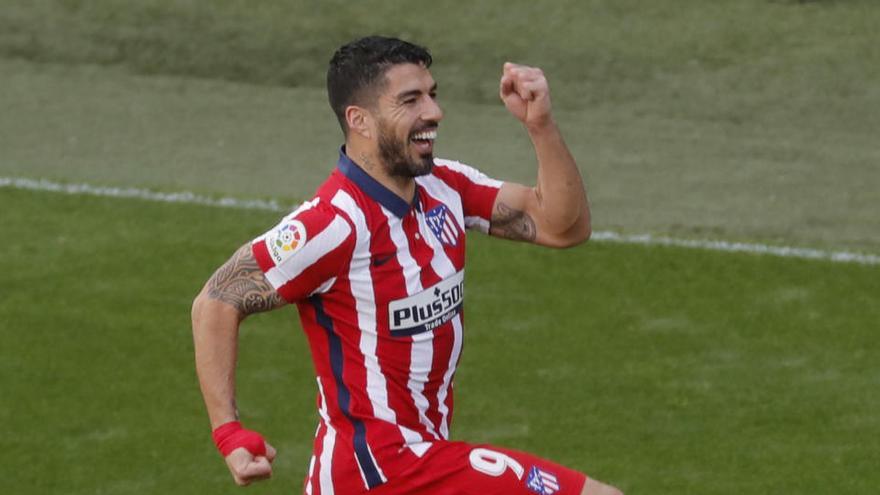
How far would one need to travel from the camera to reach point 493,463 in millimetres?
6125

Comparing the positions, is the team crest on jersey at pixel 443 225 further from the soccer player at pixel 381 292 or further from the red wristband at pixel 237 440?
the red wristband at pixel 237 440

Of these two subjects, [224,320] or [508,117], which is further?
[508,117]

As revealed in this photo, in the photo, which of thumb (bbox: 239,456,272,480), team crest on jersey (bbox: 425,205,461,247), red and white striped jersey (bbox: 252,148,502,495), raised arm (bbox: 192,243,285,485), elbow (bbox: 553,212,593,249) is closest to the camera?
thumb (bbox: 239,456,272,480)

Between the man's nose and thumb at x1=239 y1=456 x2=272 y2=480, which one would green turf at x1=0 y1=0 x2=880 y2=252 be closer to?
the man's nose

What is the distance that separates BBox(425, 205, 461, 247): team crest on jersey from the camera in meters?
6.22

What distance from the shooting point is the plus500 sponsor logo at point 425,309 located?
6090 mm

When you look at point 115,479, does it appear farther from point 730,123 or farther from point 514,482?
point 730,123

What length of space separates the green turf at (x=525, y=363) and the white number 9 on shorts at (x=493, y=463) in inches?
104

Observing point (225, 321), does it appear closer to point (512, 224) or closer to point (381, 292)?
point (381, 292)

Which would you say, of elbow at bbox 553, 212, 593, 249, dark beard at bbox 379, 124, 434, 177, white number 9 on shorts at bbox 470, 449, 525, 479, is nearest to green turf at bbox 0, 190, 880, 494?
elbow at bbox 553, 212, 593, 249

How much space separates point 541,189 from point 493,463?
95 cm

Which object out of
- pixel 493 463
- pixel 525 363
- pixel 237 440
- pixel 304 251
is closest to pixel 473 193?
pixel 304 251

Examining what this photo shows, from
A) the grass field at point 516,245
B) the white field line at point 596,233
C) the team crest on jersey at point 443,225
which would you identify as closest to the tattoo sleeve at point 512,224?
the team crest on jersey at point 443,225

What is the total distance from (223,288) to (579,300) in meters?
5.27
